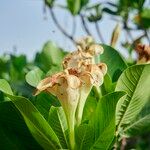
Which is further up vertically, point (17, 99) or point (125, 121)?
point (17, 99)

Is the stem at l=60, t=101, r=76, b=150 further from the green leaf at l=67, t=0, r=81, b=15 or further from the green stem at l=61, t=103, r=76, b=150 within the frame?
the green leaf at l=67, t=0, r=81, b=15

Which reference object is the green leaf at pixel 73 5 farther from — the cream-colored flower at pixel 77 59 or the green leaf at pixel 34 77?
the cream-colored flower at pixel 77 59

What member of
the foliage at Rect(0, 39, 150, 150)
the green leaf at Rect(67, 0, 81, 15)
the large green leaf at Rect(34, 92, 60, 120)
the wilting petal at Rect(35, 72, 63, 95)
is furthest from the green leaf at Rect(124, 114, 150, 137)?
the green leaf at Rect(67, 0, 81, 15)

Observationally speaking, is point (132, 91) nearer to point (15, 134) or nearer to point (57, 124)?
point (57, 124)

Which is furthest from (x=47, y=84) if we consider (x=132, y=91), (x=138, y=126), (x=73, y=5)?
(x=73, y=5)

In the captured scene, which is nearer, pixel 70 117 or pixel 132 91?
pixel 70 117

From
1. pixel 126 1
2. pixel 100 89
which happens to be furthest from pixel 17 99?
Answer: pixel 126 1

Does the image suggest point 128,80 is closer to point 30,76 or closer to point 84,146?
point 84,146

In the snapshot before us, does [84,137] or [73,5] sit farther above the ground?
[73,5]
